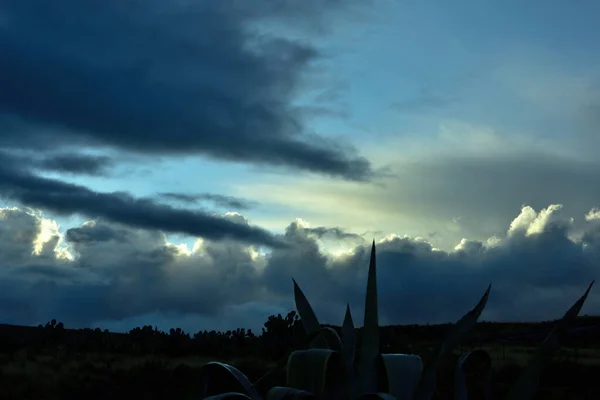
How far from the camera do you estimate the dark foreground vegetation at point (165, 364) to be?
17.0 m

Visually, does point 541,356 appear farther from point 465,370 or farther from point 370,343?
point 370,343

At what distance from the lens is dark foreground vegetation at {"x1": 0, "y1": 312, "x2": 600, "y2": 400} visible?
1703 cm

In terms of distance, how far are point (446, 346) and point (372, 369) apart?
0.36 meters

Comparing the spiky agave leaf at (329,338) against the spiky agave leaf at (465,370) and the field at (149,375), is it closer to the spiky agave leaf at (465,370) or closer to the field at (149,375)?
the spiky agave leaf at (465,370)

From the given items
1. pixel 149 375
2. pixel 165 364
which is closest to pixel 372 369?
pixel 149 375

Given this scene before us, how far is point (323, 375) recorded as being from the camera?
9.57 ft

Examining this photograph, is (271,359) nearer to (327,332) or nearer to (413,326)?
(327,332)

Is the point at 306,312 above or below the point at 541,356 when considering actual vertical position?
above

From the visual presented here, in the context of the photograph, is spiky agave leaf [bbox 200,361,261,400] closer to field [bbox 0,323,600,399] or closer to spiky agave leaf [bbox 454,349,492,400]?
spiky agave leaf [bbox 454,349,492,400]

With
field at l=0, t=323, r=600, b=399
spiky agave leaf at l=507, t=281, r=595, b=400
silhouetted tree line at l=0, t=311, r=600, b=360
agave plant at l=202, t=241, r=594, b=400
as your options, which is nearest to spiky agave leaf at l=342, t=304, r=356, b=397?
agave plant at l=202, t=241, r=594, b=400

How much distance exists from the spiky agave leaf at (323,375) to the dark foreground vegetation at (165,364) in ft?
0.65

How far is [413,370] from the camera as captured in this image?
10.5ft

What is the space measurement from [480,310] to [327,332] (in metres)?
0.73

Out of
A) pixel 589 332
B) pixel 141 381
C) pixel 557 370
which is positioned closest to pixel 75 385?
pixel 141 381
